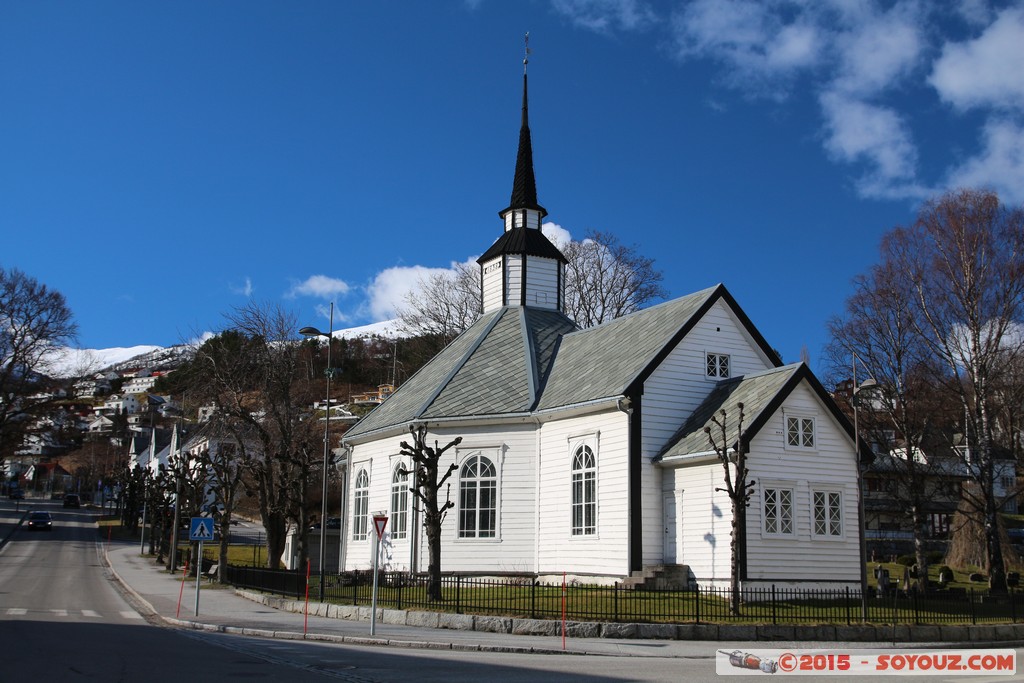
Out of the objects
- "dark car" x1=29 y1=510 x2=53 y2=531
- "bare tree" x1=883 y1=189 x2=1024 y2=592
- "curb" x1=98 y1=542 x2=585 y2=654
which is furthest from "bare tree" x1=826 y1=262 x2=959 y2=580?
"dark car" x1=29 y1=510 x2=53 y2=531

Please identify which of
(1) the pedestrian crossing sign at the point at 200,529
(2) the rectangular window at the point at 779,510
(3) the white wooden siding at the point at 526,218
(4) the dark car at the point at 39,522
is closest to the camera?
(1) the pedestrian crossing sign at the point at 200,529

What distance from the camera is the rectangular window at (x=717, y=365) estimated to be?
3022 centimetres

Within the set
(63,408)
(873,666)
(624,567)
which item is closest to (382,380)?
(63,408)

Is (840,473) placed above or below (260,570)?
above

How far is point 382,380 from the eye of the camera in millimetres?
124250

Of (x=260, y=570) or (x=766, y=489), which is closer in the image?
(x=766, y=489)

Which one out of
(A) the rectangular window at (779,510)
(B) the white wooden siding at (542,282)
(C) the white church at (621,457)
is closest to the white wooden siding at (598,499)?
(C) the white church at (621,457)

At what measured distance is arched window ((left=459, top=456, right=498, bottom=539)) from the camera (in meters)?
30.4

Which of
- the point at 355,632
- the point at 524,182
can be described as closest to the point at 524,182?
the point at 524,182

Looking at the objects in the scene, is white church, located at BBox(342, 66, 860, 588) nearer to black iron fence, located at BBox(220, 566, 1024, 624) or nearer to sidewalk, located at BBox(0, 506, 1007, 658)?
black iron fence, located at BBox(220, 566, 1024, 624)

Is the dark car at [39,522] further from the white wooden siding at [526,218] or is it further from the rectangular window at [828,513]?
the rectangular window at [828,513]

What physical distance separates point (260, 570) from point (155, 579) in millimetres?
10601

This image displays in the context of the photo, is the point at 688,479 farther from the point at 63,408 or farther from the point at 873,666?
the point at 63,408

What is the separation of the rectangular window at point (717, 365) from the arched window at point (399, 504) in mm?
10767
